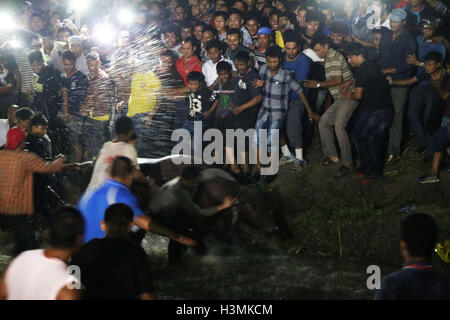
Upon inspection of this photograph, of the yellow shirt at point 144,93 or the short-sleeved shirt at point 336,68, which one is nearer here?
the short-sleeved shirt at point 336,68

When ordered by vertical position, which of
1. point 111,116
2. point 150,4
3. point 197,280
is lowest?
point 197,280

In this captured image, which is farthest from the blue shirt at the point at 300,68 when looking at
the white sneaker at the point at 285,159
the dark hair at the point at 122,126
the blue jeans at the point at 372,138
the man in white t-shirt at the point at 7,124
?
the man in white t-shirt at the point at 7,124

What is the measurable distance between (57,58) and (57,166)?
18.9 ft

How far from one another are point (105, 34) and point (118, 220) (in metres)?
9.31

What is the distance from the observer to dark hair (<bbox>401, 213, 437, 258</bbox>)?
147 inches

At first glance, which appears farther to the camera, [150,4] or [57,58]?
[150,4]

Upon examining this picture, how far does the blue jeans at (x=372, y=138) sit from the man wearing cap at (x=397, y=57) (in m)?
0.31

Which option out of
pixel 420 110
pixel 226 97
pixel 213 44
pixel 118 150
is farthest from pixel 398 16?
pixel 118 150

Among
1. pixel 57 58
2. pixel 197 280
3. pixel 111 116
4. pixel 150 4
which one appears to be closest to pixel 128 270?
pixel 197 280

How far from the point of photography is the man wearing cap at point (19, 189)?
6816 millimetres

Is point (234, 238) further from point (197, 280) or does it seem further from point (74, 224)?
point (74, 224)

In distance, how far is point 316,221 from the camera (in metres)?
8.21

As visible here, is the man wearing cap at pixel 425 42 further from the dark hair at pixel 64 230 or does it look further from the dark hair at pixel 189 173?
the dark hair at pixel 64 230

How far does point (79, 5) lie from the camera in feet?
51.2
